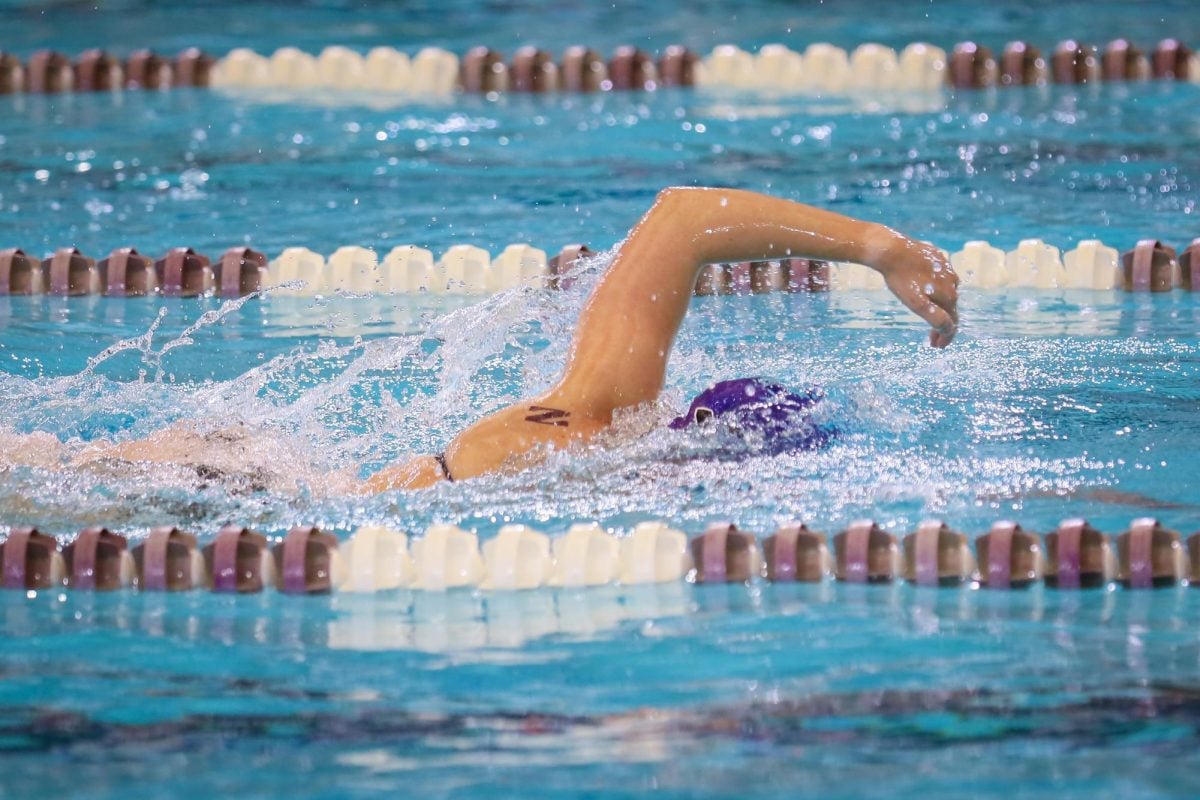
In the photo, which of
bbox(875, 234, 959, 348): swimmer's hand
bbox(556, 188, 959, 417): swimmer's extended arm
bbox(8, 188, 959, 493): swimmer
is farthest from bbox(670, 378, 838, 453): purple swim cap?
bbox(875, 234, 959, 348): swimmer's hand

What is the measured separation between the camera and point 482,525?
2.95m

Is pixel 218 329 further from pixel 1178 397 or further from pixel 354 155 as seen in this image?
pixel 1178 397

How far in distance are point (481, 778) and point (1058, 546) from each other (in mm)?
1128

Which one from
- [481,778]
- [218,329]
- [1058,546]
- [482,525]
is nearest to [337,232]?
[218,329]

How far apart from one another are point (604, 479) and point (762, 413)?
30cm

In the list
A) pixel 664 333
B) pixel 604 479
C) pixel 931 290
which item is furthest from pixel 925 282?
pixel 604 479

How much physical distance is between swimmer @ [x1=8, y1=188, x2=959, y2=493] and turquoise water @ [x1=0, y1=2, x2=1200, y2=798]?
0.20 ft

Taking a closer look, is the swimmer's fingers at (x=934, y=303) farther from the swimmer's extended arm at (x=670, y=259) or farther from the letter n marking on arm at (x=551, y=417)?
the letter n marking on arm at (x=551, y=417)

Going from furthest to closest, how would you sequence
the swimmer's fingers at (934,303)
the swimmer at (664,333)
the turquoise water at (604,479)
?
the swimmer at (664,333)
the swimmer's fingers at (934,303)
the turquoise water at (604,479)

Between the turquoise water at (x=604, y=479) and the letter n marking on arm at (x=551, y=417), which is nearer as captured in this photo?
the turquoise water at (x=604, y=479)

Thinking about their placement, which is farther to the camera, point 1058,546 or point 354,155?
point 354,155

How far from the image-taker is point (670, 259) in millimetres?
3014

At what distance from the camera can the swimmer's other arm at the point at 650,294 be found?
294cm

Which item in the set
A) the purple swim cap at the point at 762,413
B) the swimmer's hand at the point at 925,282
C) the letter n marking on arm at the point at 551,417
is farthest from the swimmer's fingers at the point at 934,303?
the letter n marking on arm at the point at 551,417
